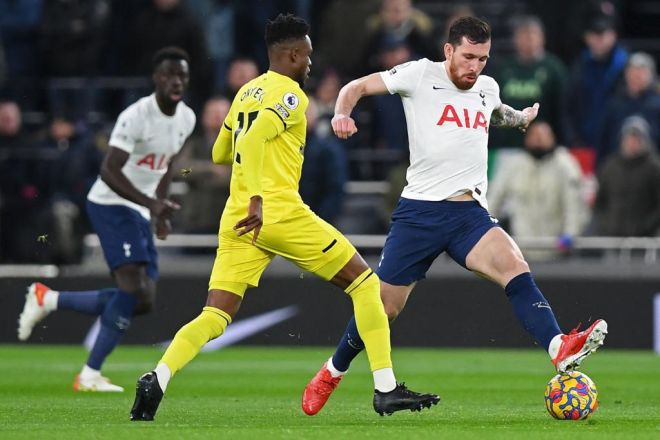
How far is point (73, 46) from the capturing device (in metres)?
19.2

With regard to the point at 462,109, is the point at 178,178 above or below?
below

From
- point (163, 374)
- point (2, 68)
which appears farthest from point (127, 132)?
point (2, 68)

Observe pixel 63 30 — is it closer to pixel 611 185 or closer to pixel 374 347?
pixel 611 185

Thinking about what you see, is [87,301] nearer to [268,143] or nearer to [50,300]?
[50,300]

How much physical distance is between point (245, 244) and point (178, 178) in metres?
9.87

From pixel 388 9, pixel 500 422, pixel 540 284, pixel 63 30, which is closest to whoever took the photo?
pixel 500 422

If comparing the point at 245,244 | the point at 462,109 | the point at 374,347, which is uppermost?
the point at 462,109

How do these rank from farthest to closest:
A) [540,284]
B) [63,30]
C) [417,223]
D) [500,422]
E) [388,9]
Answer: [63,30]
[388,9]
[540,284]
[417,223]
[500,422]

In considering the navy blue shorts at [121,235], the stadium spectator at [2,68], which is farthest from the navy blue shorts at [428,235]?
the stadium spectator at [2,68]

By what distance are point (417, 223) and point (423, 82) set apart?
0.86 meters

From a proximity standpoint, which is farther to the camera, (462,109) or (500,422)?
(462,109)

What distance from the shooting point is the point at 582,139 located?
18078mm

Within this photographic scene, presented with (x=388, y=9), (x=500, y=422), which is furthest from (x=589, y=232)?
(x=500, y=422)

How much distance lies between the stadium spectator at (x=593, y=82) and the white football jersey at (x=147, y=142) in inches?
268
